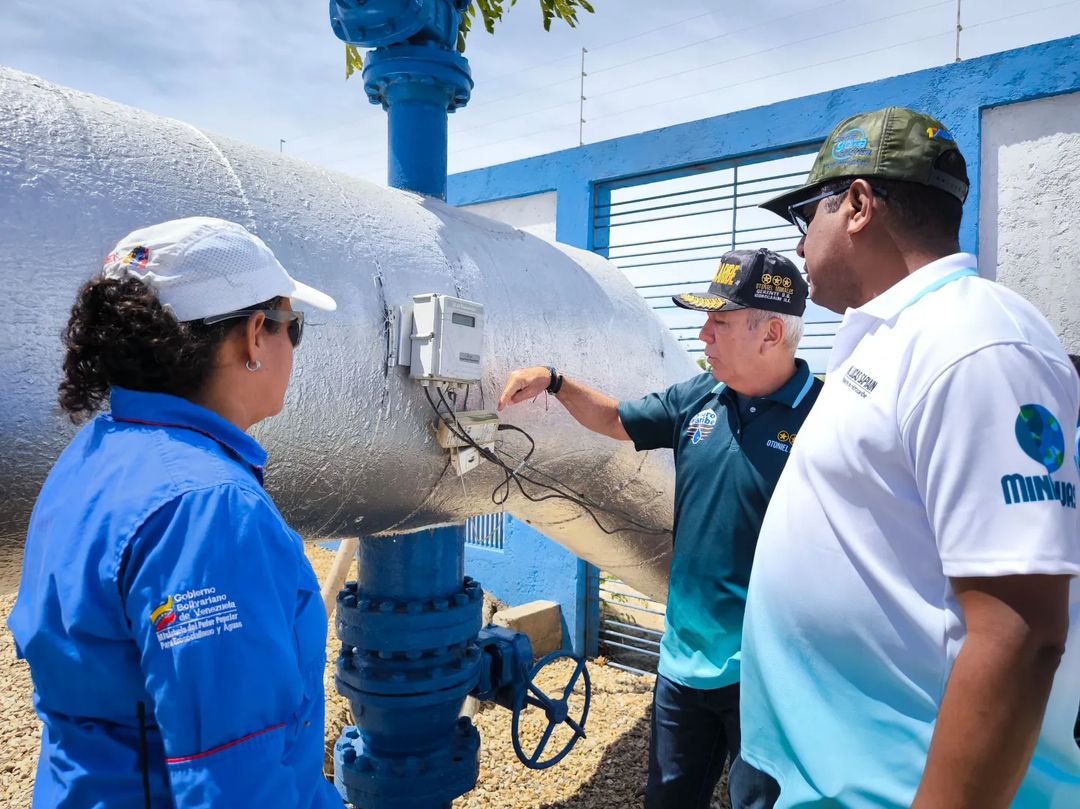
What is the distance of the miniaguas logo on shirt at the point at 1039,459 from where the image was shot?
98cm

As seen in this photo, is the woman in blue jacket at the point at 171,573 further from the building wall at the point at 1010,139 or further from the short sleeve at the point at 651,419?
the building wall at the point at 1010,139

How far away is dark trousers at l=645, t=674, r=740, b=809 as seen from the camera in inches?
91.9

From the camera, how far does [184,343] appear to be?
3.48 feet

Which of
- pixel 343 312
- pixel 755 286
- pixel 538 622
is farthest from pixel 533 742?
pixel 343 312

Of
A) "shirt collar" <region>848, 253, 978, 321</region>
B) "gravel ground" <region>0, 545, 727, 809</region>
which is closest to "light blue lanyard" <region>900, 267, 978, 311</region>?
"shirt collar" <region>848, 253, 978, 321</region>

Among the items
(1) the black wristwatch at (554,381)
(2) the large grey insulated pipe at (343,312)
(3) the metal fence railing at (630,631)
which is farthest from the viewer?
(3) the metal fence railing at (630,631)

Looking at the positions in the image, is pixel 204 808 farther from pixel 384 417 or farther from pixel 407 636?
pixel 407 636

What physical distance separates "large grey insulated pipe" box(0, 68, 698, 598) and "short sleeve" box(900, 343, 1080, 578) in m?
1.16

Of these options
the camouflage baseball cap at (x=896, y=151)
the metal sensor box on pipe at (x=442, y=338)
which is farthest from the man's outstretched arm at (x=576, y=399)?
the camouflage baseball cap at (x=896, y=151)

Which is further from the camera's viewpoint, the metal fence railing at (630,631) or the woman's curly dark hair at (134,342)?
the metal fence railing at (630,631)

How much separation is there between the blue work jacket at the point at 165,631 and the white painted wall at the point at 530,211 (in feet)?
15.1

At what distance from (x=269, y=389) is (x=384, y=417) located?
2.04 feet

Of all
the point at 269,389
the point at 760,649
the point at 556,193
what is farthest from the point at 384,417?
the point at 556,193

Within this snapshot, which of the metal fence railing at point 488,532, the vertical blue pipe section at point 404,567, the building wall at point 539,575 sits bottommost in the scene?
the building wall at point 539,575
